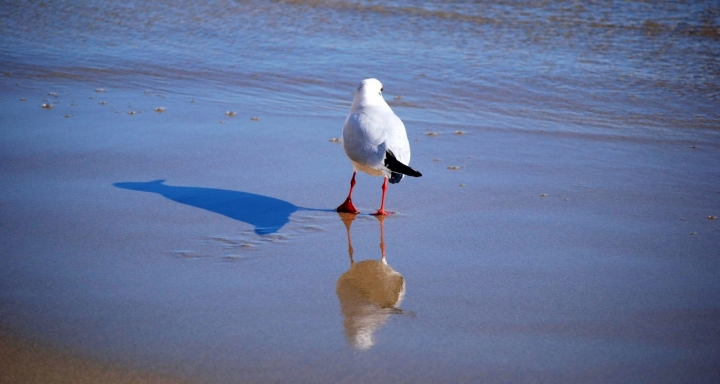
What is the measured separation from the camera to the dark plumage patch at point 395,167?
14.8ft

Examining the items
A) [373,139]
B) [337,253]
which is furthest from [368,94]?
→ [337,253]

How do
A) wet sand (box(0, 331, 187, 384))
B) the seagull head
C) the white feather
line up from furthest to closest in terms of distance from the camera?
the seagull head < the white feather < wet sand (box(0, 331, 187, 384))

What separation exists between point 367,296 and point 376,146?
4.45 ft

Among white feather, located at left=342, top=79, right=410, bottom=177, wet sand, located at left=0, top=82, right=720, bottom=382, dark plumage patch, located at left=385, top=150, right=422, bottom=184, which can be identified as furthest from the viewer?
white feather, located at left=342, top=79, right=410, bottom=177

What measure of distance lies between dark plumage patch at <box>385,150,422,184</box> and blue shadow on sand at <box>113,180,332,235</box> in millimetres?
663

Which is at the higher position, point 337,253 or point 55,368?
point 337,253

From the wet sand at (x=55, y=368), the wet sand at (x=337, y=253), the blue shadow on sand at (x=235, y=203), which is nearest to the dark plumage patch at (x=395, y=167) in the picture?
the wet sand at (x=337, y=253)

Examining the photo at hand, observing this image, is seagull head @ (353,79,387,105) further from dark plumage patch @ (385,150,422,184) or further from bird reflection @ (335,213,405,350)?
bird reflection @ (335,213,405,350)

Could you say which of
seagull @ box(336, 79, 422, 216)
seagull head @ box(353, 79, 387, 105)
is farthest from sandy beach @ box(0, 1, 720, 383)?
seagull head @ box(353, 79, 387, 105)

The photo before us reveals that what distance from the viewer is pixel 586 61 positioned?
8977mm

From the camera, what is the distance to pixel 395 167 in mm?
4547

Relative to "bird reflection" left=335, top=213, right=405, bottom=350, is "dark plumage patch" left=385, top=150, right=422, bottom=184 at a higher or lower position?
higher

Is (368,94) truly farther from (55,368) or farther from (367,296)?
(55,368)

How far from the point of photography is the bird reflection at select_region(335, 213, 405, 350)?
3224 mm
